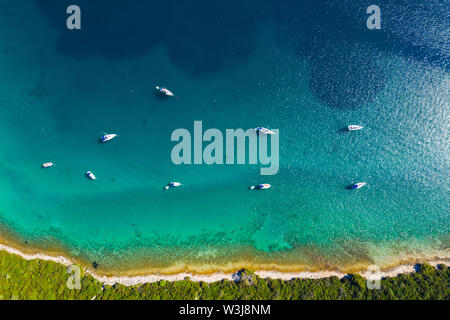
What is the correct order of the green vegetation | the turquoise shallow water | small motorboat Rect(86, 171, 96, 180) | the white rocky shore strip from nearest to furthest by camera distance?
the green vegetation, the white rocky shore strip, the turquoise shallow water, small motorboat Rect(86, 171, 96, 180)

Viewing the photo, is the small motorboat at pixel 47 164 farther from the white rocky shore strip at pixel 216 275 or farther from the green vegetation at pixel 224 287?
the green vegetation at pixel 224 287

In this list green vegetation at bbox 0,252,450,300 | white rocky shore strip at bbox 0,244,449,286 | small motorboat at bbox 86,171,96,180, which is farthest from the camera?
small motorboat at bbox 86,171,96,180

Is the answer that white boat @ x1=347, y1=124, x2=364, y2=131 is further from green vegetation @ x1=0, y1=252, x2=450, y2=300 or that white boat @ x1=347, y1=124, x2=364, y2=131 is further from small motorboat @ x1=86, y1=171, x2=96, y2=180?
small motorboat @ x1=86, y1=171, x2=96, y2=180

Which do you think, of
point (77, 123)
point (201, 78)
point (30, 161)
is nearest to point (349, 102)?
point (201, 78)

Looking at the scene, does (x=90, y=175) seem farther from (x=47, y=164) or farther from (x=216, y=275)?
(x=216, y=275)

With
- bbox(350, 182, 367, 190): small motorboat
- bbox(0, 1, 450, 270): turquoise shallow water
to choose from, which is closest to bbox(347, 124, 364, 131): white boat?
bbox(0, 1, 450, 270): turquoise shallow water

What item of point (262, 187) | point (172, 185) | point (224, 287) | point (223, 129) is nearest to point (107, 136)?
point (172, 185)
